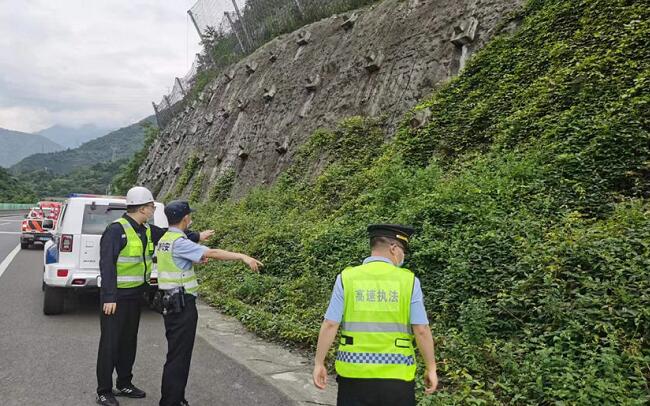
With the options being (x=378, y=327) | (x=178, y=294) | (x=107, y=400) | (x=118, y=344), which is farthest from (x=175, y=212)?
(x=378, y=327)

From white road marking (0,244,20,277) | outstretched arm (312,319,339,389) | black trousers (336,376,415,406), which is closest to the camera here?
black trousers (336,376,415,406)

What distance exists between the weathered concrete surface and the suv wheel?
8537 millimetres

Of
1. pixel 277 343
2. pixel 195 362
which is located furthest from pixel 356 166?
pixel 195 362

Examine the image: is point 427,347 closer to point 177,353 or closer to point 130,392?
point 177,353

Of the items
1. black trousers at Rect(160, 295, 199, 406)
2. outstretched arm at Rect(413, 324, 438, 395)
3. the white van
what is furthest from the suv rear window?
outstretched arm at Rect(413, 324, 438, 395)

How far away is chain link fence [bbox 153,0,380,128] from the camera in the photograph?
21922 mm

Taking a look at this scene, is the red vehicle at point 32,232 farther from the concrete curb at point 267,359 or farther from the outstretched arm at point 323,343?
the outstretched arm at point 323,343

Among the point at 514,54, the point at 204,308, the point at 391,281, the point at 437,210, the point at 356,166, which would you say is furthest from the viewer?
the point at 356,166

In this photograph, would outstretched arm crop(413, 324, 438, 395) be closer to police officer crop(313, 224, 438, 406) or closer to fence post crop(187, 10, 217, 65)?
police officer crop(313, 224, 438, 406)

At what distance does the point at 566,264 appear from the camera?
202 inches

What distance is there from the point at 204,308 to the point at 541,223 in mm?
5807

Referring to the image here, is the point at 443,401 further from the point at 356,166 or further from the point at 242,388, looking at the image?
the point at 356,166

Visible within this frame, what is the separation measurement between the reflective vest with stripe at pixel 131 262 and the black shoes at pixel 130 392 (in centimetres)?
96

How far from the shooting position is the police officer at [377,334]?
2783mm
